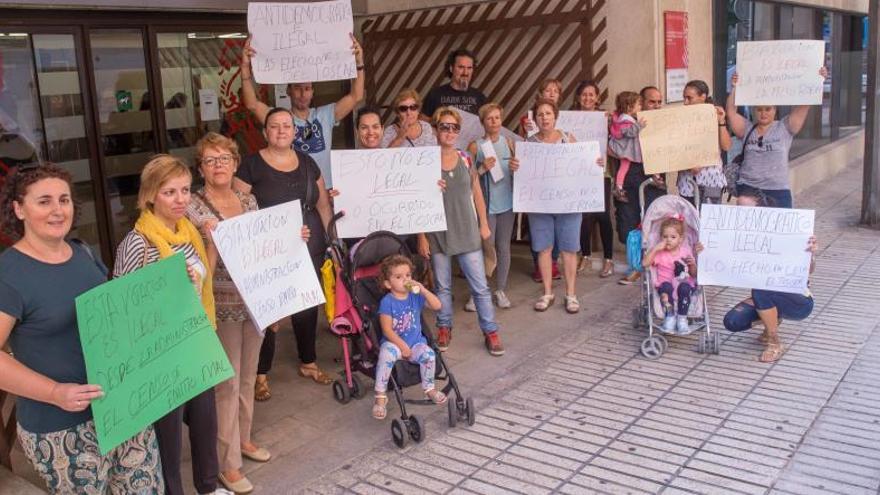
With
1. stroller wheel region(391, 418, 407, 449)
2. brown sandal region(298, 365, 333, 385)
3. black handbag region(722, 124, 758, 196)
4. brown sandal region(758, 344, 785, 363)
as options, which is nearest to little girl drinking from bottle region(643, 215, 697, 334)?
brown sandal region(758, 344, 785, 363)

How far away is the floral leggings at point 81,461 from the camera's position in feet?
10.2

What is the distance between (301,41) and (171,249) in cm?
306

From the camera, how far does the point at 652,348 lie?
604 cm

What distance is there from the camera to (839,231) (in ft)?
32.7

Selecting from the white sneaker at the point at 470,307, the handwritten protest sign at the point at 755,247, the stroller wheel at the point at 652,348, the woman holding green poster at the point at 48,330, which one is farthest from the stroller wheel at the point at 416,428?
the white sneaker at the point at 470,307

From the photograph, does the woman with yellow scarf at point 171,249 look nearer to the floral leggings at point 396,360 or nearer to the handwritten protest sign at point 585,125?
the floral leggings at point 396,360

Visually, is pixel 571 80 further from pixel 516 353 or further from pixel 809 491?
pixel 809 491

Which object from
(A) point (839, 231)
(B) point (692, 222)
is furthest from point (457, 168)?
(A) point (839, 231)

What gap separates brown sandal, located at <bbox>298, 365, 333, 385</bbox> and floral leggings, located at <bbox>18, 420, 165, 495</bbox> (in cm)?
246

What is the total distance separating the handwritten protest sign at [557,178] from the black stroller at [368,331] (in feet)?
5.87

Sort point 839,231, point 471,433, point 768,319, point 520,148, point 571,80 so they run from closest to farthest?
point 471,433 → point 768,319 → point 520,148 → point 571,80 → point 839,231

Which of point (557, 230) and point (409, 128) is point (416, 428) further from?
point (557, 230)

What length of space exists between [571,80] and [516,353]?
146 inches

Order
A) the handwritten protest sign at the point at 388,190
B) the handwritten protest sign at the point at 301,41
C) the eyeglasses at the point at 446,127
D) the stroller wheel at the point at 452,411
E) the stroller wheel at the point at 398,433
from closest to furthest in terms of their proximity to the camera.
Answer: the stroller wheel at the point at 398,433 → the stroller wheel at the point at 452,411 → the handwritten protest sign at the point at 388,190 → the eyeglasses at the point at 446,127 → the handwritten protest sign at the point at 301,41
